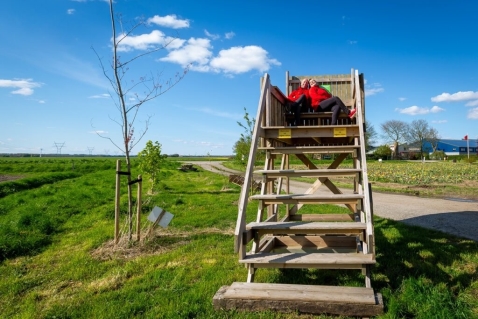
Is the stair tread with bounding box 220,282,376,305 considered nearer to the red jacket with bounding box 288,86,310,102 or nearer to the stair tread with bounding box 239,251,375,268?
the stair tread with bounding box 239,251,375,268

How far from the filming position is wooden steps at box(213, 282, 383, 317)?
11.4 ft

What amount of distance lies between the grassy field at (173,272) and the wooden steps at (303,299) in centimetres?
11

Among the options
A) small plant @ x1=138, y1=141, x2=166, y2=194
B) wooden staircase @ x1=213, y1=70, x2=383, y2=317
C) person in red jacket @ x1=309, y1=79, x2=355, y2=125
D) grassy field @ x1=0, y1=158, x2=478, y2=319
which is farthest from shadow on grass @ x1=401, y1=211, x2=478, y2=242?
small plant @ x1=138, y1=141, x2=166, y2=194

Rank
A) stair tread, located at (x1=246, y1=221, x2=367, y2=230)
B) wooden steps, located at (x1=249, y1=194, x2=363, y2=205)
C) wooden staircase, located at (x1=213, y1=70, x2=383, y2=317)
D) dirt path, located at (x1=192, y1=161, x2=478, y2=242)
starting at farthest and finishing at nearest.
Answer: dirt path, located at (x1=192, y1=161, x2=478, y2=242), wooden steps, located at (x1=249, y1=194, x2=363, y2=205), stair tread, located at (x1=246, y1=221, x2=367, y2=230), wooden staircase, located at (x1=213, y1=70, x2=383, y2=317)

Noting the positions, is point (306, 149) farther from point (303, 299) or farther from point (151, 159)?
point (151, 159)

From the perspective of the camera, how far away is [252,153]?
4914 mm

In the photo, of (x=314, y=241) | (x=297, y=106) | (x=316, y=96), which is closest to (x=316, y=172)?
(x=314, y=241)

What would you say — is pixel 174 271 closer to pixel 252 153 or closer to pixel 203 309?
pixel 203 309

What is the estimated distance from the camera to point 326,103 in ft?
23.4

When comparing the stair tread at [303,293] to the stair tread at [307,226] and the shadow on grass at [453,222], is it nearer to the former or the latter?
the stair tread at [307,226]

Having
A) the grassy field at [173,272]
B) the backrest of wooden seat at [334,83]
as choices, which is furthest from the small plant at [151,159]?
the backrest of wooden seat at [334,83]

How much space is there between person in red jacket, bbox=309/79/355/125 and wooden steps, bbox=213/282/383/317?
3.90 m

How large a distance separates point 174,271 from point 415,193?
13746mm

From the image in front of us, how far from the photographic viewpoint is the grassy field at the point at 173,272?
3.95 m
